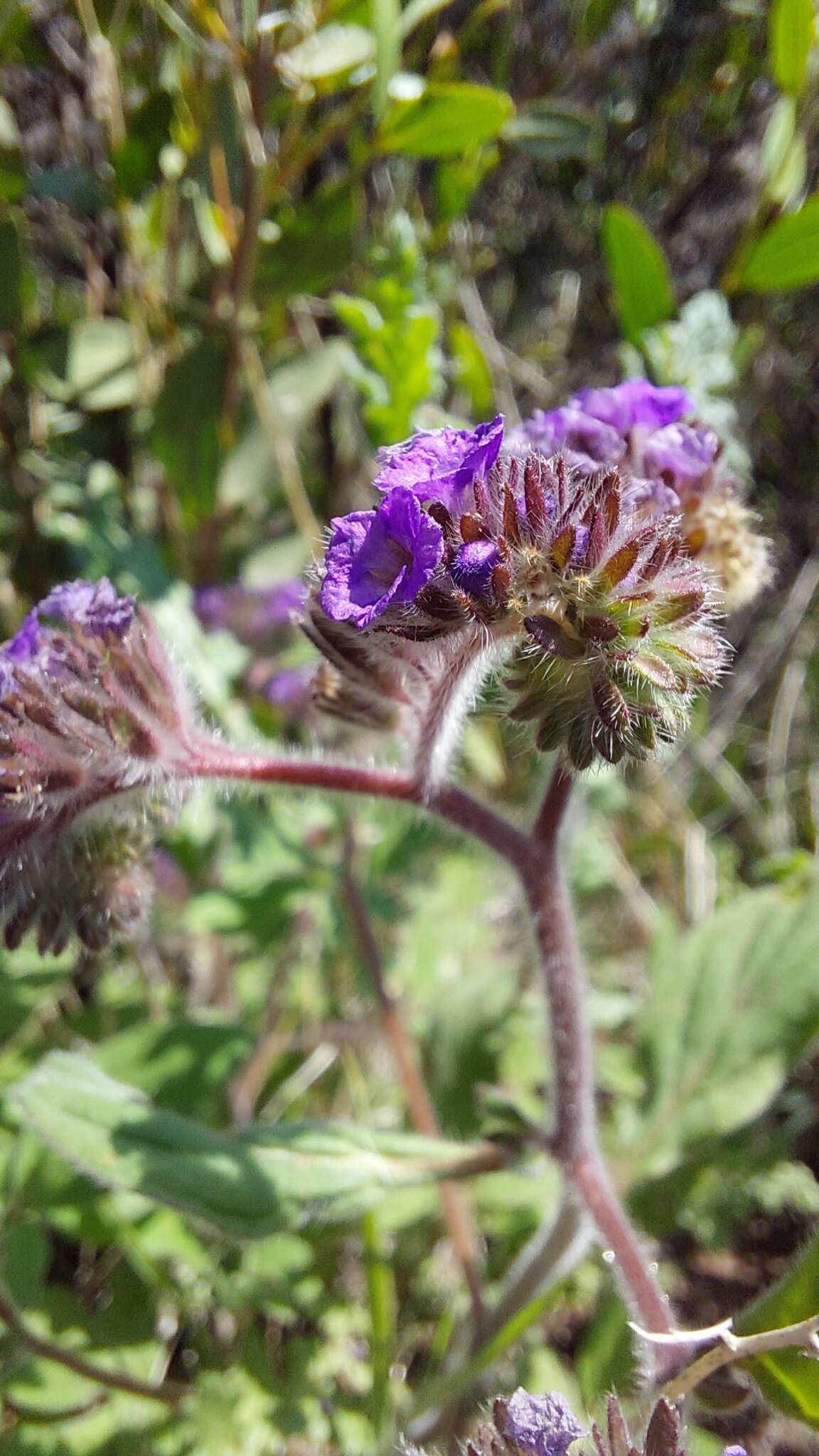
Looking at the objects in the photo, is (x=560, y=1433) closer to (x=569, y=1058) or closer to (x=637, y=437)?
(x=569, y=1058)

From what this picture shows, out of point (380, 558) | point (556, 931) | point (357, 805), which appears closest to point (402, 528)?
point (380, 558)

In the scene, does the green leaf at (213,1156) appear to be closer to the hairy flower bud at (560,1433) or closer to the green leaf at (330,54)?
the hairy flower bud at (560,1433)

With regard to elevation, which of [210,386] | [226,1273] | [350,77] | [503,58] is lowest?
[226,1273]

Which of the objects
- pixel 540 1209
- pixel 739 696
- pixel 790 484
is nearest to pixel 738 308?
pixel 790 484

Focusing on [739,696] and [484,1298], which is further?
[739,696]

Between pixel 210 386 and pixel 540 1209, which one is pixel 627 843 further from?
pixel 210 386

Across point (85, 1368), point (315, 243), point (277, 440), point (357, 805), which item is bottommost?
point (85, 1368)

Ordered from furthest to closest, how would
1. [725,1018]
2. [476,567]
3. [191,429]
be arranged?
[191,429] < [725,1018] < [476,567]
